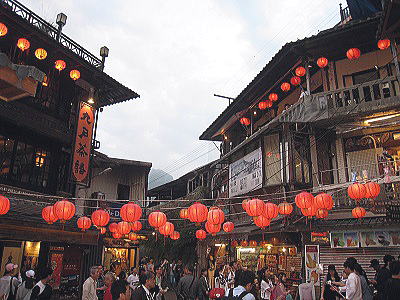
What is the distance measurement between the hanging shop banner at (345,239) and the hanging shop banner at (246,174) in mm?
4195

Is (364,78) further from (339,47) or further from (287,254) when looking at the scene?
(287,254)

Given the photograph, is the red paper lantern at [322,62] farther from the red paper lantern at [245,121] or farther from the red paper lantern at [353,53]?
the red paper lantern at [245,121]

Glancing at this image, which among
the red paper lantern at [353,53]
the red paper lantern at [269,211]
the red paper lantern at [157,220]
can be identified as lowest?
the red paper lantern at [157,220]

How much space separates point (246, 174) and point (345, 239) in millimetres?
6412

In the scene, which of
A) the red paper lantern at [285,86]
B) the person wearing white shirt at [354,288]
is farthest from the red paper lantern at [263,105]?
the person wearing white shirt at [354,288]

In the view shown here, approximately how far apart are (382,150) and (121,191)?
731 inches

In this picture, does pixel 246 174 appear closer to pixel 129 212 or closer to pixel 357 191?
pixel 129 212

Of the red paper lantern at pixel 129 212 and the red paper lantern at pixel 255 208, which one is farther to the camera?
the red paper lantern at pixel 129 212

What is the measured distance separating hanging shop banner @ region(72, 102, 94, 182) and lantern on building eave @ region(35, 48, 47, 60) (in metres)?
2.90

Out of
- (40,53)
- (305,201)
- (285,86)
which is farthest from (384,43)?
(40,53)

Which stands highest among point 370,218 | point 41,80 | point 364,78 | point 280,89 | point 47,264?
point 280,89

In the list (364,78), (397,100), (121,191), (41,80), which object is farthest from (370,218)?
(121,191)

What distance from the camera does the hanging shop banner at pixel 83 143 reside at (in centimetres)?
1709

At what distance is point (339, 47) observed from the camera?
15.2 meters
